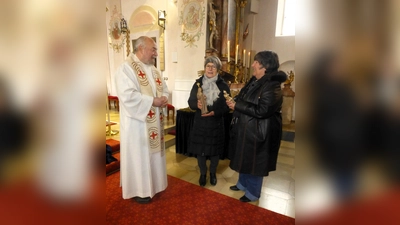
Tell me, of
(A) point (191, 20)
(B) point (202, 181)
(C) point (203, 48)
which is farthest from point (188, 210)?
(A) point (191, 20)

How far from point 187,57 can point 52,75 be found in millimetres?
4844

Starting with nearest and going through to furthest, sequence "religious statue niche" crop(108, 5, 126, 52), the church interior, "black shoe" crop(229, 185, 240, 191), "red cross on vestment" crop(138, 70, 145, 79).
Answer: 1. "red cross on vestment" crop(138, 70, 145, 79)
2. "black shoe" crop(229, 185, 240, 191)
3. the church interior
4. "religious statue niche" crop(108, 5, 126, 52)

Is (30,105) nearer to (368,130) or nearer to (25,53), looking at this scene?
(25,53)

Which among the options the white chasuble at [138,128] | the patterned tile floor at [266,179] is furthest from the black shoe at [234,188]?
the white chasuble at [138,128]

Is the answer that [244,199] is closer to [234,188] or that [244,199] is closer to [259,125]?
[234,188]

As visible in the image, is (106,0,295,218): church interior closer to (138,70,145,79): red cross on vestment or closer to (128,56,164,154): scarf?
(128,56,164,154): scarf

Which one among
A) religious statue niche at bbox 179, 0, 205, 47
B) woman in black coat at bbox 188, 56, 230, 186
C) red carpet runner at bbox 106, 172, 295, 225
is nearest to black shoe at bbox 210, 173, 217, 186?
red carpet runner at bbox 106, 172, 295, 225

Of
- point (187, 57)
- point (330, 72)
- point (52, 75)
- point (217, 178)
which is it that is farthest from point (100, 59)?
point (187, 57)

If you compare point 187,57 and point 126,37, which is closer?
point 187,57

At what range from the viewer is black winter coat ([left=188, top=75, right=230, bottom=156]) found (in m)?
2.51

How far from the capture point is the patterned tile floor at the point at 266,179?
237 cm

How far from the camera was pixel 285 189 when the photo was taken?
2717 millimetres

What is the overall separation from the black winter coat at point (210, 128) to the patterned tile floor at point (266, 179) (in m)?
0.57

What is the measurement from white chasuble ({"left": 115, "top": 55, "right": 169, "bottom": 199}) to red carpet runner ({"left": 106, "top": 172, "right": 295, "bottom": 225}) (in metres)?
0.17
